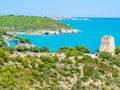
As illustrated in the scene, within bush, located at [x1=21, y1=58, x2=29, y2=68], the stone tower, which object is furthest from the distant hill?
bush, located at [x1=21, y1=58, x2=29, y2=68]

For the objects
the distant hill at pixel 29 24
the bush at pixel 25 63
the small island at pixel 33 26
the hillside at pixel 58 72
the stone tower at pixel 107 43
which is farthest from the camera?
the distant hill at pixel 29 24

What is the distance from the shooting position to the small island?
103875mm

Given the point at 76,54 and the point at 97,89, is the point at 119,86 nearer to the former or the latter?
the point at 97,89

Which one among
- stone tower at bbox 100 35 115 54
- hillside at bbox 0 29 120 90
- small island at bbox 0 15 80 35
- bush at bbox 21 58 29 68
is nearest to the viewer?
hillside at bbox 0 29 120 90

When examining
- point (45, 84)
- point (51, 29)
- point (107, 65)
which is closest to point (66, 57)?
point (107, 65)

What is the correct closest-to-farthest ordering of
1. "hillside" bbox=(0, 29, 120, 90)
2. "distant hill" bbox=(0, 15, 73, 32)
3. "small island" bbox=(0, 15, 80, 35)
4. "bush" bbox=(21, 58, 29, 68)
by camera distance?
"hillside" bbox=(0, 29, 120, 90)
"bush" bbox=(21, 58, 29, 68)
"small island" bbox=(0, 15, 80, 35)
"distant hill" bbox=(0, 15, 73, 32)

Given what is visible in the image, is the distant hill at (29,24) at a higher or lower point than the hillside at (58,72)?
lower

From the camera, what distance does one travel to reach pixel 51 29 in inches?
4240

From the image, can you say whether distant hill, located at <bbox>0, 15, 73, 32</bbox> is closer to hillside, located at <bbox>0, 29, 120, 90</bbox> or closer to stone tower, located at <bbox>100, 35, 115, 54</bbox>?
stone tower, located at <bbox>100, 35, 115, 54</bbox>

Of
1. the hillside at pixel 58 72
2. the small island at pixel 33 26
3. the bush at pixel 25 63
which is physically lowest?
the small island at pixel 33 26

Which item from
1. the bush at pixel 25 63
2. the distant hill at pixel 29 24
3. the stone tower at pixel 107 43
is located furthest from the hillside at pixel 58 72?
the distant hill at pixel 29 24

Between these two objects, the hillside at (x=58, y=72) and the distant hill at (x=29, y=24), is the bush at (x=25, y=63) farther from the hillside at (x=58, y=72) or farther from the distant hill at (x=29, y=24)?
the distant hill at (x=29, y=24)

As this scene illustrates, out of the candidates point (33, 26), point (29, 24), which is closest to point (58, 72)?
point (33, 26)

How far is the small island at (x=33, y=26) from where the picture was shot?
10388 centimetres
